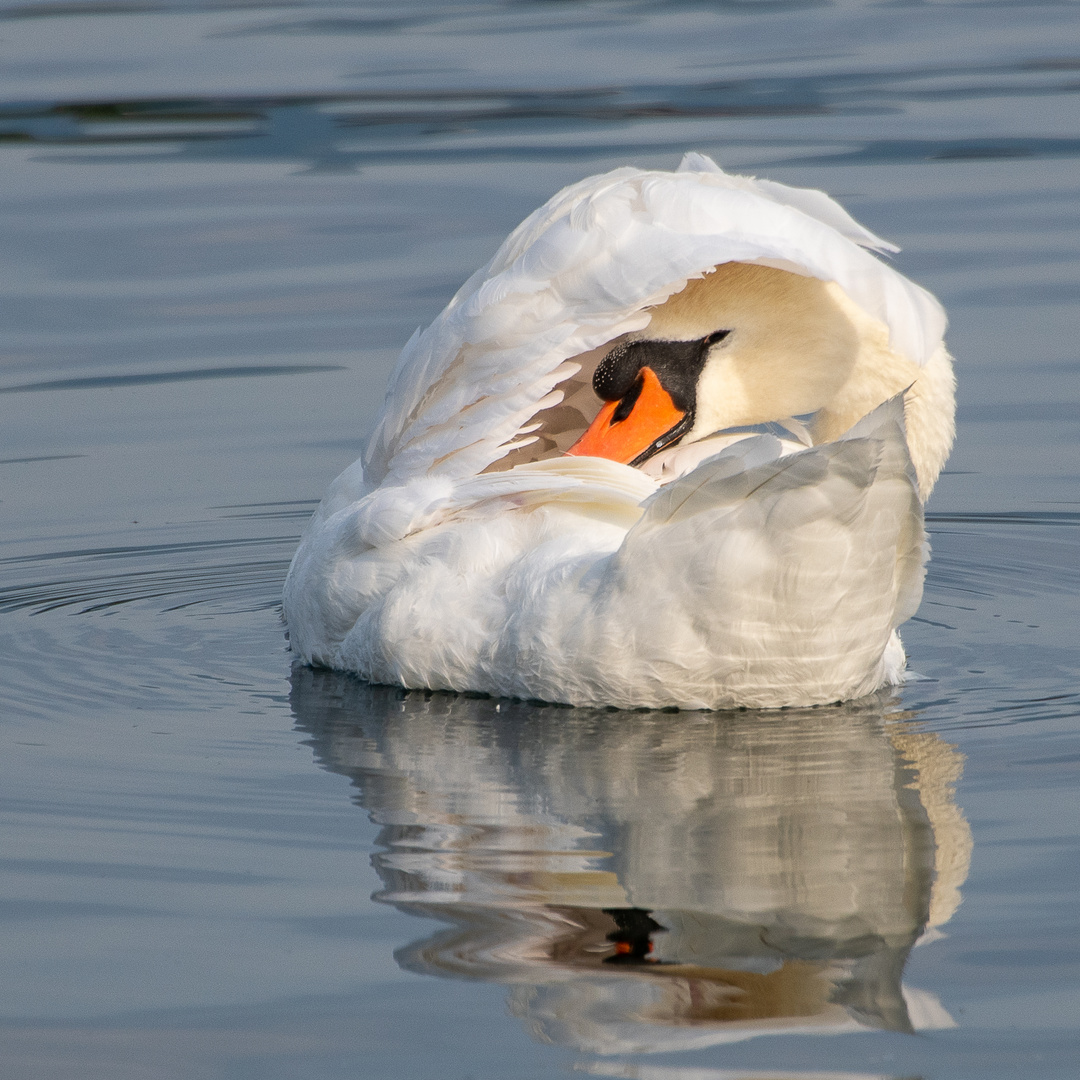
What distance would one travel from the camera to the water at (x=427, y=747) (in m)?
3.52

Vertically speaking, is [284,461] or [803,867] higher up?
[284,461]

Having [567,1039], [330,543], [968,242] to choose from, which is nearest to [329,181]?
[968,242]

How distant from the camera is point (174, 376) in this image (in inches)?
382

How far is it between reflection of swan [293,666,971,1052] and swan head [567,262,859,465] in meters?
0.92

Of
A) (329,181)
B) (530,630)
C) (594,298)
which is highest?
(329,181)

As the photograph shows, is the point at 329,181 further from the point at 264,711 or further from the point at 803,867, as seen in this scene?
the point at 803,867

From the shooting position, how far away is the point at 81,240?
11.7m

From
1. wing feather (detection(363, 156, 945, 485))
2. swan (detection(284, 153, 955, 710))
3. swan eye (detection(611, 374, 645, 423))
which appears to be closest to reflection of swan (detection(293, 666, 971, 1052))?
swan (detection(284, 153, 955, 710))

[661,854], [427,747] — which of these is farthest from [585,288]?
[661,854]

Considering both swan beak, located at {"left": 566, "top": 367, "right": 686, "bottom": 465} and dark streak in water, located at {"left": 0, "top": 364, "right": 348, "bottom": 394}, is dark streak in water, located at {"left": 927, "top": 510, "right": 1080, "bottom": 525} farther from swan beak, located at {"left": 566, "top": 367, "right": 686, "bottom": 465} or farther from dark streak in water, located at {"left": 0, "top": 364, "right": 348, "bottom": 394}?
dark streak in water, located at {"left": 0, "top": 364, "right": 348, "bottom": 394}

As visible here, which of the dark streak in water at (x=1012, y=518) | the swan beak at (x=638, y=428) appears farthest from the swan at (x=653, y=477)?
the dark streak in water at (x=1012, y=518)

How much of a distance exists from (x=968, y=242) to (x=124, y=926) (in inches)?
322

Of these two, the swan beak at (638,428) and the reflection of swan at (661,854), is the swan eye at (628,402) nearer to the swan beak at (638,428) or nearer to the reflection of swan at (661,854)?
the swan beak at (638,428)

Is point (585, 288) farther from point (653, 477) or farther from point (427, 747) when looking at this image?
point (427, 747)
